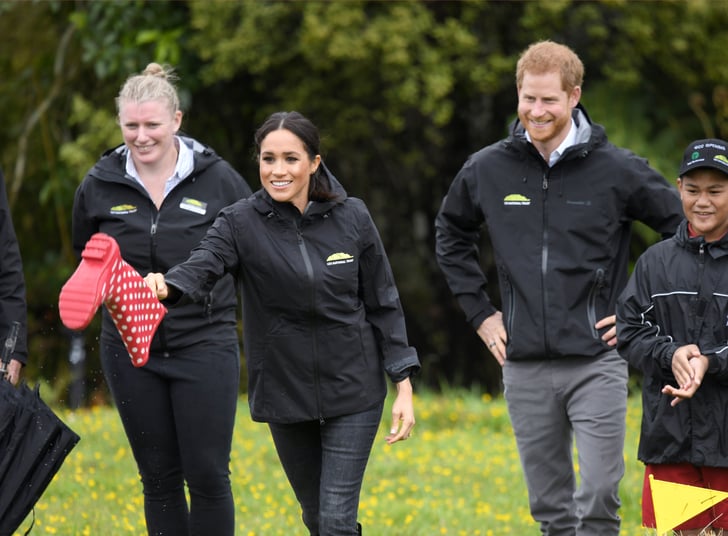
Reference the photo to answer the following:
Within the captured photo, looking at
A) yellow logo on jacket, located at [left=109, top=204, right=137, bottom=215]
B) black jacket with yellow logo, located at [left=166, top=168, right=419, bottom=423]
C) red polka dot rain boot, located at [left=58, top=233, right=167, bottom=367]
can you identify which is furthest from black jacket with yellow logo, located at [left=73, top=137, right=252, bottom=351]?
red polka dot rain boot, located at [left=58, top=233, right=167, bottom=367]

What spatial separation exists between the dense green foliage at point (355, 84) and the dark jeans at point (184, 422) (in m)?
6.70

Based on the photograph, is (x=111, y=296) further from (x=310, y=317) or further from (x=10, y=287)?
(x=10, y=287)

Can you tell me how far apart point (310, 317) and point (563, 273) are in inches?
47.3

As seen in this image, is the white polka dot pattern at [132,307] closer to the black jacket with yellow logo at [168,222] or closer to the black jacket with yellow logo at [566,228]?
the black jacket with yellow logo at [168,222]

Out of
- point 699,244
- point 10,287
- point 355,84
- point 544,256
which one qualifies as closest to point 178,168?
point 10,287

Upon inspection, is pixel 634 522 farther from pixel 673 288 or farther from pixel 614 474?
pixel 673 288

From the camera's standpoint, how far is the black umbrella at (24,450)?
4285mm

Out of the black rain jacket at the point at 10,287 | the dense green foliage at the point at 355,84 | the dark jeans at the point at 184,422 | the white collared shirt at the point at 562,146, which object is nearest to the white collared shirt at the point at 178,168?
the black rain jacket at the point at 10,287

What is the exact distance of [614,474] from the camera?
5059 mm

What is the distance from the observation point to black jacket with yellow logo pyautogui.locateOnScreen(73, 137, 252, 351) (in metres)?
5.09

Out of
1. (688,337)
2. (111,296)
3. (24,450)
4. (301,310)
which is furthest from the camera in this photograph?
(301,310)

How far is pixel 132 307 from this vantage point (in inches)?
155

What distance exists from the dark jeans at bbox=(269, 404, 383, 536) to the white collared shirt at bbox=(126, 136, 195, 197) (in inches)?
47.7

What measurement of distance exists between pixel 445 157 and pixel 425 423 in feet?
16.2
